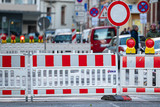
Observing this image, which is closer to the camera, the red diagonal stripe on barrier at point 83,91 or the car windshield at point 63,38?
the red diagonal stripe on barrier at point 83,91

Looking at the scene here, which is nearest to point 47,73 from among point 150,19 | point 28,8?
point 150,19

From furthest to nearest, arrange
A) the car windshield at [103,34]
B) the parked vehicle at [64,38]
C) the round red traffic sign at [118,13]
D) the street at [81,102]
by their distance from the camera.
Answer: the parked vehicle at [64,38] → the car windshield at [103,34] → the round red traffic sign at [118,13] → the street at [81,102]

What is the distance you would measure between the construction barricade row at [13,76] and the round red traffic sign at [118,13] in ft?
7.84

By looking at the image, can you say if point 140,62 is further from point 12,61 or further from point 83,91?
point 12,61

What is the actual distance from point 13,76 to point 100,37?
18128 millimetres

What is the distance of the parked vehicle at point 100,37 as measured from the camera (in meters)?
28.6

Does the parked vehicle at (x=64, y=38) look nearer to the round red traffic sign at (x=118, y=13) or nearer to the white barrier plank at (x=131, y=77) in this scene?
the round red traffic sign at (x=118, y=13)

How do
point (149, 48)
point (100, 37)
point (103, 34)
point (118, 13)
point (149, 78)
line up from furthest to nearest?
point (100, 37) < point (103, 34) < point (118, 13) < point (149, 48) < point (149, 78)

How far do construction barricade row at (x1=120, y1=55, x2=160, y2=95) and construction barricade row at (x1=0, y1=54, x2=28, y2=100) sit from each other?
7.00 feet

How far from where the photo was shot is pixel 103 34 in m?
28.8

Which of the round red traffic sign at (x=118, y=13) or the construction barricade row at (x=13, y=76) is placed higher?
the round red traffic sign at (x=118, y=13)

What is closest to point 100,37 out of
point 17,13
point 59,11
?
point 17,13

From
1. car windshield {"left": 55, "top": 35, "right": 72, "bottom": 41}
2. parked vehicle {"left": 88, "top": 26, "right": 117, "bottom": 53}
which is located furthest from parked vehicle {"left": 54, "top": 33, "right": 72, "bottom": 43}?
parked vehicle {"left": 88, "top": 26, "right": 117, "bottom": 53}

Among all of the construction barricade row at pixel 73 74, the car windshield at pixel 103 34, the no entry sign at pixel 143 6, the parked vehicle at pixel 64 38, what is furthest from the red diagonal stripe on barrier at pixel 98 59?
the parked vehicle at pixel 64 38
